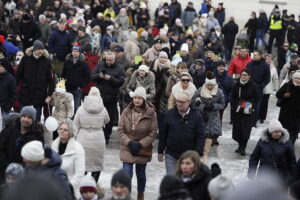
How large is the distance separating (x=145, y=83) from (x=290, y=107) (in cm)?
243

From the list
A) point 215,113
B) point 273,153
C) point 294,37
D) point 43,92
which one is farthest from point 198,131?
point 294,37

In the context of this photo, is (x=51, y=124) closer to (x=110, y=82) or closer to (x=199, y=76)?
(x=110, y=82)

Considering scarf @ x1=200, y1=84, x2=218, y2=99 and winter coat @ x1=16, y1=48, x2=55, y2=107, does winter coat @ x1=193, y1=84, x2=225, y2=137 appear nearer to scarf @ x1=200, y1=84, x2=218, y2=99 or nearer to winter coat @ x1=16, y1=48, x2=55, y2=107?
scarf @ x1=200, y1=84, x2=218, y2=99

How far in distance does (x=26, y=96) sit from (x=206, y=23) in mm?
13557

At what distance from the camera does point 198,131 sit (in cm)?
989

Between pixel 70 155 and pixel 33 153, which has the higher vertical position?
pixel 33 153

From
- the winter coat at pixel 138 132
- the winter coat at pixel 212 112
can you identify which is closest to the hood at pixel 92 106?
the winter coat at pixel 138 132

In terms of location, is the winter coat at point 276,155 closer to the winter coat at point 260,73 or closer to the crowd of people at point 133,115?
the crowd of people at point 133,115

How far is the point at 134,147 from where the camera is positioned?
10234 mm

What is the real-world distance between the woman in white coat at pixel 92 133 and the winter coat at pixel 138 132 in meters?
0.34

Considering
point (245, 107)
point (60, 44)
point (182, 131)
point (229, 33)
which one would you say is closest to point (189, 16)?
point (229, 33)

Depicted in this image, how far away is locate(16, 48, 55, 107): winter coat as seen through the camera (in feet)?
43.0

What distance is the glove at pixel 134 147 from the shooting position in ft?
33.6

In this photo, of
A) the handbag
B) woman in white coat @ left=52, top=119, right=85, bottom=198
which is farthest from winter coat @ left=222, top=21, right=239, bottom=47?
woman in white coat @ left=52, top=119, right=85, bottom=198
